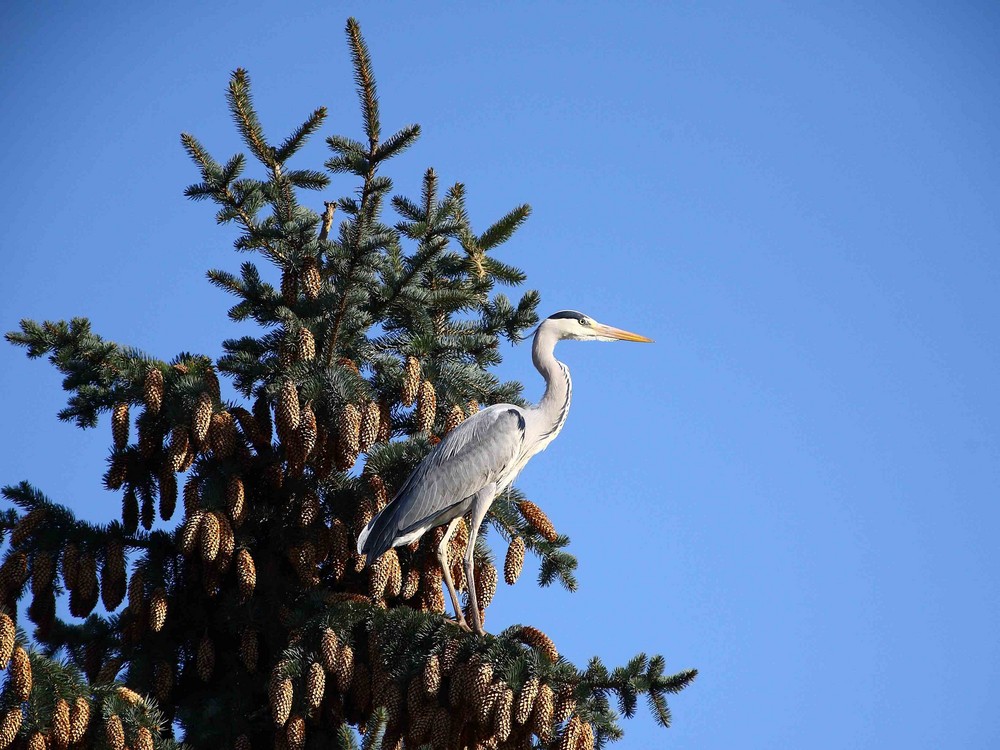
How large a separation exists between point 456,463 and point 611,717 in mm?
2163

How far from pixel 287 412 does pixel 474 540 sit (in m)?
1.73

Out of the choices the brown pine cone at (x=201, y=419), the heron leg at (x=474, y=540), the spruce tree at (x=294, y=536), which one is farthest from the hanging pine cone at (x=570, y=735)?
the brown pine cone at (x=201, y=419)

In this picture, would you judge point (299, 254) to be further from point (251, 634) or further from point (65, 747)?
point (65, 747)

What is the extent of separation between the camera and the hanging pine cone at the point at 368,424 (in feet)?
22.8

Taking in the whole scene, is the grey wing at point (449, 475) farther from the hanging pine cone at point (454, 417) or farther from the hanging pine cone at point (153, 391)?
the hanging pine cone at point (153, 391)

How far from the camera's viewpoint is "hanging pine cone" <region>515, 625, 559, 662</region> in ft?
20.9

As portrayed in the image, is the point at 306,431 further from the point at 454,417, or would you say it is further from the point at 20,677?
the point at 20,677

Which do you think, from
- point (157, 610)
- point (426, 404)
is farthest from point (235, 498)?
point (426, 404)

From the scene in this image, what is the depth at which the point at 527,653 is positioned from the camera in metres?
6.20

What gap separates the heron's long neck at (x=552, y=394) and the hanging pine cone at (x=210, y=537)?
110 inches

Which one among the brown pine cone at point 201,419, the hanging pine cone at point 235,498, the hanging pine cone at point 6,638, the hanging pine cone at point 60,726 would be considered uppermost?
the brown pine cone at point 201,419

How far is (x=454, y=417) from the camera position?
7820 mm

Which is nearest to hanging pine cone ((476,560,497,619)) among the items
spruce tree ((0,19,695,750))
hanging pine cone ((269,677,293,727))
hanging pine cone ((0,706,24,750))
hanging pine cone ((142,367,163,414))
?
spruce tree ((0,19,695,750))

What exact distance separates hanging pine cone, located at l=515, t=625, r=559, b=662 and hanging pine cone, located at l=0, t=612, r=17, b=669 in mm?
2580
